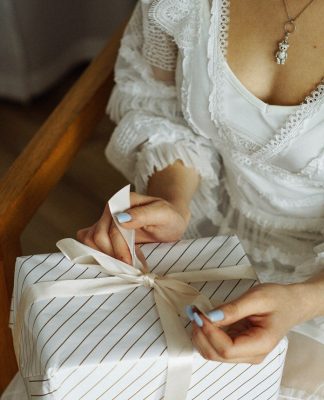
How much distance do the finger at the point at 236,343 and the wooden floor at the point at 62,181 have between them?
928 millimetres

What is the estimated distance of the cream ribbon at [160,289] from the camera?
0.68 meters

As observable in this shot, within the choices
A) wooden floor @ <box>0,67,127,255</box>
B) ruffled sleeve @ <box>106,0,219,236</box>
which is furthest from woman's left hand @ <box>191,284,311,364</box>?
wooden floor @ <box>0,67,127,255</box>

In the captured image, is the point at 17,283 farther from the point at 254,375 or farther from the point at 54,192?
the point at 54,192

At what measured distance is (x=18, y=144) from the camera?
1.81 metres

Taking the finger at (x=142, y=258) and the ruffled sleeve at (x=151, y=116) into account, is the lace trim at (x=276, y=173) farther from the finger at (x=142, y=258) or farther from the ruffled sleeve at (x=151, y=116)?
the finger at (x=142, y=258)

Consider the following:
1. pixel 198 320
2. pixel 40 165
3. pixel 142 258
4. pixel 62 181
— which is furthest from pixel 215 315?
pixel 62 181

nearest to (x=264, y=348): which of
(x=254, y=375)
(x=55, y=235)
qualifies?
(x=254, y=375)

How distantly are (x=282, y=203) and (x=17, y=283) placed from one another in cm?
40

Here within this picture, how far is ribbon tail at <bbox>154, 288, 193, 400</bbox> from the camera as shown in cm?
68

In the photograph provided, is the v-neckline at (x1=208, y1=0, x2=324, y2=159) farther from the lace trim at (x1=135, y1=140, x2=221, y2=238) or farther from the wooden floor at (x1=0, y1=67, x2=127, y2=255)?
the wooden floor at (x1=0, y1=67, x2=127, y2=255)

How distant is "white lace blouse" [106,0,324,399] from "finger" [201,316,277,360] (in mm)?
209

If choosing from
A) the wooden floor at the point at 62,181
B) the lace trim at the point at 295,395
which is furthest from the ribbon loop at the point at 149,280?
the wooden floor at the point at 62,181

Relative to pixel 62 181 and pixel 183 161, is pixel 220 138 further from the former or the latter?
pixel 62 181

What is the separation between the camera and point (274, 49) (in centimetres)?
89
